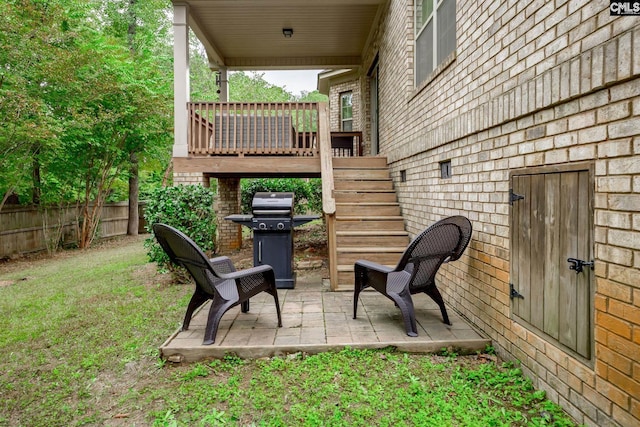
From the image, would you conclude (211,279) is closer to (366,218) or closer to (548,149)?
(548,149)

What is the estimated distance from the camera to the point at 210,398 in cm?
229

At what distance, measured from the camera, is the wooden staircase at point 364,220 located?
15.6ft

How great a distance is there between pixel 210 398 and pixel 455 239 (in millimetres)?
2216

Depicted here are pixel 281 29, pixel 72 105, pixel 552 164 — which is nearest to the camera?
pixel 552 164

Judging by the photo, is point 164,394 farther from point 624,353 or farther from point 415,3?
point 415,3

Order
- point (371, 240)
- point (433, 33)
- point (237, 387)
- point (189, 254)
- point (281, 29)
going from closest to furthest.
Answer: point (237, 387), point (189, 254), point (433, 33), point (371, 240), point (281, 29)

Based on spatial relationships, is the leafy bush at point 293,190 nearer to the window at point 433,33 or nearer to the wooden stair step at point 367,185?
the wooden stair step at point 367,185

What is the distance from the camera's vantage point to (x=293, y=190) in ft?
33.6

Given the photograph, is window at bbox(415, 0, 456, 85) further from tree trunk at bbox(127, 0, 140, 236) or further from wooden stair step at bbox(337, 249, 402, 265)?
tree trunk at bbox(127, 0, 140, 236)

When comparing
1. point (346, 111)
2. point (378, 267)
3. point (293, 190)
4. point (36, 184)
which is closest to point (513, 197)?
point (378, 267)

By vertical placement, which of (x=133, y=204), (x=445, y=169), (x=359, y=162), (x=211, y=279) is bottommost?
(x=211, y=279)

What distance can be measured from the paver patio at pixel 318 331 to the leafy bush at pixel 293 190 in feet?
18.5

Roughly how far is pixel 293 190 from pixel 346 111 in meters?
3.58

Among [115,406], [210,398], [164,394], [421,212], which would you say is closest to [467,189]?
[421,212]
